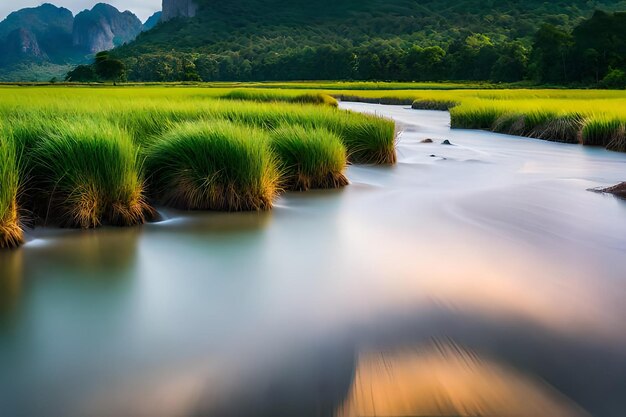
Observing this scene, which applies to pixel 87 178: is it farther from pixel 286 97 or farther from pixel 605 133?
pixel 286 97

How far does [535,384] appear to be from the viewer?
126 inches

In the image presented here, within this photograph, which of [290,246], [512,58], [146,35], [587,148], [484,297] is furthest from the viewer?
[146,35]

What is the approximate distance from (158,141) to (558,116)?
1583 centimetres

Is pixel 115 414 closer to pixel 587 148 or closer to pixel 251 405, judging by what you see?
pixel 251 405

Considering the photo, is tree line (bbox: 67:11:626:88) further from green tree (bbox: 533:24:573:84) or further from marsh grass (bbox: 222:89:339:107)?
marsh grass (bbox: 222:89:339:107)

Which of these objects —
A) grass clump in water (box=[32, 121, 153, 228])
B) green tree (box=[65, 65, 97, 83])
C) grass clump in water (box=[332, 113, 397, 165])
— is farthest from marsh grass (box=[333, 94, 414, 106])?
green tree (box=[65, 65, 97, 83])

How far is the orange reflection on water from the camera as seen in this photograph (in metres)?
2.94

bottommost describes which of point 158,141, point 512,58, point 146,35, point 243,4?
point 158,141

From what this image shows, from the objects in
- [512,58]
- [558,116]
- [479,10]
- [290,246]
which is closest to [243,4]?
[479,10]

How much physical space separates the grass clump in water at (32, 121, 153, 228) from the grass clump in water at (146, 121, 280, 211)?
0.89 m

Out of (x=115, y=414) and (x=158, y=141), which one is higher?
(x=158, y=141)

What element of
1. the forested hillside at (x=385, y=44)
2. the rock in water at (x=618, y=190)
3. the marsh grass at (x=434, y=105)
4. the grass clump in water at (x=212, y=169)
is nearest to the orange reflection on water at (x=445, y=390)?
the grass clump in water at (x=212, y=169)

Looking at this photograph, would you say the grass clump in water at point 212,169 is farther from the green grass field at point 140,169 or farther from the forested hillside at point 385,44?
the forested hillside at point 385,44

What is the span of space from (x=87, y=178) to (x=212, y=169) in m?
1.64
